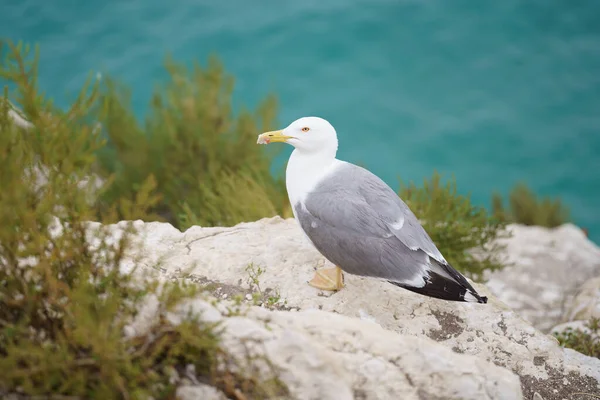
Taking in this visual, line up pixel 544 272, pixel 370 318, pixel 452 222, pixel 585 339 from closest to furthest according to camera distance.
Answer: pixel 370 318 < pixel 585 339 < pixel 452 222 < pixel 544 272

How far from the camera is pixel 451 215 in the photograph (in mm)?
4156

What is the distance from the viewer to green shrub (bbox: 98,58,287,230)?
5266mm

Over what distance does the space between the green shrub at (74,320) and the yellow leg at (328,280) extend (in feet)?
3.37

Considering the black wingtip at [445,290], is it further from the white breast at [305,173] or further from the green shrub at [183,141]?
the green shrub at [183,141]

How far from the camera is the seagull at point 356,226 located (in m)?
2.48

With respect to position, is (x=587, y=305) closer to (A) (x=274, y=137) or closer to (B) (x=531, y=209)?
(A) (x=274, y=137)

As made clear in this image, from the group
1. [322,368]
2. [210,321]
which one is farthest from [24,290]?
[322,368]

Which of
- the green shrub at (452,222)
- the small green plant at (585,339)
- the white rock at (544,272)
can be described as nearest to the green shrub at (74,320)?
the small green plant at (585,339)

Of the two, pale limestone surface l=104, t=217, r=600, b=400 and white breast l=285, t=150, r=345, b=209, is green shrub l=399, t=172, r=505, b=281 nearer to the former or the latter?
pale limestone surface l=104, t=217, r=600, b=400

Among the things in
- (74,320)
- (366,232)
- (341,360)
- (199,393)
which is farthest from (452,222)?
(74,320)

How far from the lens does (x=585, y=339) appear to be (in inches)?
136

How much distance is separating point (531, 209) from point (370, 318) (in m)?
4.96

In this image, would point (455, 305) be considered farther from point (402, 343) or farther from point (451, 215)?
point (451, 215)

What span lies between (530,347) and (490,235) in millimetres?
1768
